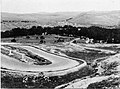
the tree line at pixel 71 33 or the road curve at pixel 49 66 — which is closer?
the road curve at pixel 49 66

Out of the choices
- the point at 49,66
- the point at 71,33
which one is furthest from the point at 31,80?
the point at 71,33

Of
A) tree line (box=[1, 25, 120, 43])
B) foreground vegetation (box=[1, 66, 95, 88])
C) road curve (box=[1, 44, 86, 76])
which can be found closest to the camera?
foreground vegetation (box=[1, 66, 95, 88])

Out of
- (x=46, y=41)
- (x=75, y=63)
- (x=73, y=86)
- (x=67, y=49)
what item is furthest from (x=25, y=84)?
(x=46, y=41)

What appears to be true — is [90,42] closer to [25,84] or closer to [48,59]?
[48,59]

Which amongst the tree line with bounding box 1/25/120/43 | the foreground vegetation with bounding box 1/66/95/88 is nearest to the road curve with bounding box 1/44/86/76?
the foreground vegetation with bounding box 1/66/95/88

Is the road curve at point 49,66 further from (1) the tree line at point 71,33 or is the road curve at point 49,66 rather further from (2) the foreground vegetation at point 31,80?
(1) the tree line at point 71,33

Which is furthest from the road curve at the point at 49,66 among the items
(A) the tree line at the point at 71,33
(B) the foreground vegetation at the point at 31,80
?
(A) the tree line at the point at 71,33

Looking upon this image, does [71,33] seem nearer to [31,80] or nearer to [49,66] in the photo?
[49,66]

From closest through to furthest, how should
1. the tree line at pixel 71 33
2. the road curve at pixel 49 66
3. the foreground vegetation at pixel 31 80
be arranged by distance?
the foreground vegetation at pixel 31 80, the road curve at pixel 49 66, the tree line at pixel 71 33

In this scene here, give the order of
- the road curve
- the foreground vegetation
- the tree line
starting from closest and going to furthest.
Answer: the foreground vegetation < the road curve < the tree line

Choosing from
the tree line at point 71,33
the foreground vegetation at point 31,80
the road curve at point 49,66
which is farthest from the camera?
the tree line at point 71,33

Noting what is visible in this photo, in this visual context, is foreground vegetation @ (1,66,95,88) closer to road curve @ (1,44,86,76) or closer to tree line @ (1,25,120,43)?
road curve @ (1,44,86,76)
